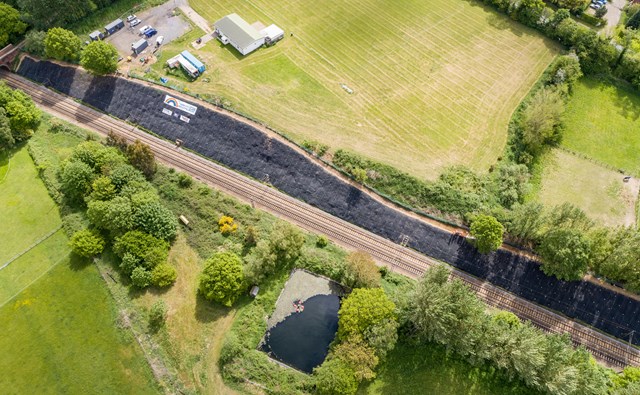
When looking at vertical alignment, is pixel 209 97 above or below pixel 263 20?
below

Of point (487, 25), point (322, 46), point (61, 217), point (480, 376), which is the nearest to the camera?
point (480, 376)

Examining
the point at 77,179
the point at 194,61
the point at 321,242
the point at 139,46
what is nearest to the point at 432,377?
the point at 321,242

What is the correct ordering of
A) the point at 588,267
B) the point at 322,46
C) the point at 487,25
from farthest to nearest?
the point at 487,25 → the point at 322,46 → the point at 588,267

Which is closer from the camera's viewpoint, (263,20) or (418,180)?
(418,180)

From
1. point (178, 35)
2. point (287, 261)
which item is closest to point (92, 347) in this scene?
point (287, 261)

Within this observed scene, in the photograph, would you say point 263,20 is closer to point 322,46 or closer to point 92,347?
point 322,46

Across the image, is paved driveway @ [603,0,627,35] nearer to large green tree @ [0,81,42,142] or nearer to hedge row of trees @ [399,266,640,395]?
hedge row of trees @ [399,266,640,395]

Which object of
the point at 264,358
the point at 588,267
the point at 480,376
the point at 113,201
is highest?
the point at 588,267
